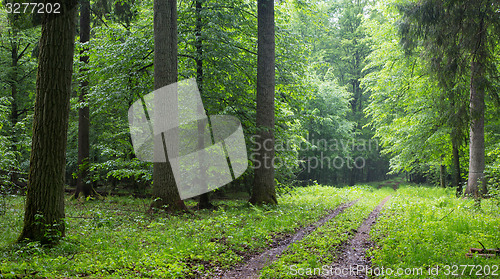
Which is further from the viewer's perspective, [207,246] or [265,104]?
[265,104]

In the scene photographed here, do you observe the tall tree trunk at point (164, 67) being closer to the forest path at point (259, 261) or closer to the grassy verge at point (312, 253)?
the forest path at point (259, 261)

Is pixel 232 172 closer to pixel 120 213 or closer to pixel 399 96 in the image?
pixel 120 213

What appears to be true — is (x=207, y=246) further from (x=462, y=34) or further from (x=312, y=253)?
(x=462, y=34)

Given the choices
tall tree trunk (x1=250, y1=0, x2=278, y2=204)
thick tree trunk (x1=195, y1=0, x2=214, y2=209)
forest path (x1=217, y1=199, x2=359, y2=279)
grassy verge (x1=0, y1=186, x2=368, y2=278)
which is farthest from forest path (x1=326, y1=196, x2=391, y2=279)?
thick tree trunk (x1=195, y1=0, x2=214, y2=209)

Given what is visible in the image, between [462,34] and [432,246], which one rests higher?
[462,34]

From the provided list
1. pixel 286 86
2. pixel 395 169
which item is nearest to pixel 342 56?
pixel 395 169

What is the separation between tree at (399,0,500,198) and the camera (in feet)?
26.6

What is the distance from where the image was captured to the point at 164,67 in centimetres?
803

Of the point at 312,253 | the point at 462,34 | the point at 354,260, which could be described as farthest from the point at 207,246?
the point at 462,34

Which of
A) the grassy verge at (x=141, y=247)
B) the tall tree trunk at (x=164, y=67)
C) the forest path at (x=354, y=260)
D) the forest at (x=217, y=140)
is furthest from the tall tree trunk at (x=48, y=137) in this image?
the forest path at (x=354, y=260)

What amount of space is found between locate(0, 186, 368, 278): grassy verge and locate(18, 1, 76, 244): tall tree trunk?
36 cm

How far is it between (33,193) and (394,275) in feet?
18.4

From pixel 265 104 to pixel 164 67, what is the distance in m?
3.71

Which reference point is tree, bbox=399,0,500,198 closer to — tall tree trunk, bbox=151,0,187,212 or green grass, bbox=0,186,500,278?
green grass, bbox=0,186,500,278
